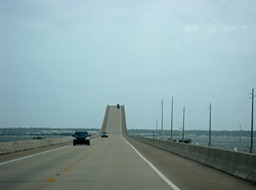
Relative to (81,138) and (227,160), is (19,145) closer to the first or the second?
(81,138)

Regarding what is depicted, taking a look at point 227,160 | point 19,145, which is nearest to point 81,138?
point 19,145

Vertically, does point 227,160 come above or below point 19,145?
above

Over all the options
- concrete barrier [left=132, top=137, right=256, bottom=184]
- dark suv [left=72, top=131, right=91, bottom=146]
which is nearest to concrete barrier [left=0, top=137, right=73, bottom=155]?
dark suv [left=72, top=131, right=91, bottom=146]

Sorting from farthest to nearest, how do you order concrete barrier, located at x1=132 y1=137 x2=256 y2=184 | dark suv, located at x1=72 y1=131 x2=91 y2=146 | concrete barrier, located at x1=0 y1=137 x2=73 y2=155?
dark suv, located at x1=72 y1=131 x2=91 y2=146, concrete barrier, located at x1=0 y1=137 x2=73 y2=155, concrete barrier, located at x1=132 y1=137 x2=256 y2=184

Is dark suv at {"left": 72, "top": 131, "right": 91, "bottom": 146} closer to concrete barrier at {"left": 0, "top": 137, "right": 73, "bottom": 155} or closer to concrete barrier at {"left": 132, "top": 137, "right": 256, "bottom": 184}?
concrete barrier at {"left": 0, "top": 137, "right": 73, "bottom": 155}

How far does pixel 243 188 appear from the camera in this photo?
16234 millimetres

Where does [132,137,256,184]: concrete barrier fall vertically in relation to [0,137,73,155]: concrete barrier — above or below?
above

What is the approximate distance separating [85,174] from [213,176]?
204 inches

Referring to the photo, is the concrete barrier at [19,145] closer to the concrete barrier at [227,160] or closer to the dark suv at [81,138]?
the dark suv at [81,138]

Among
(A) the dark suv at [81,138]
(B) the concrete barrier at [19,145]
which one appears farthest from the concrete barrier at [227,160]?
(A) the dark suv at [81,138]

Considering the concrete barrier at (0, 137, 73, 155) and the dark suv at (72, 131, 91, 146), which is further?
the dark suv at (72, 131, 91, 146)

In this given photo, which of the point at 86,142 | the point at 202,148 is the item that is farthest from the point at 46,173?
the point at 86,142

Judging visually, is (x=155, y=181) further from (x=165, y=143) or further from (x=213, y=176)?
A: (x=165, y=143)

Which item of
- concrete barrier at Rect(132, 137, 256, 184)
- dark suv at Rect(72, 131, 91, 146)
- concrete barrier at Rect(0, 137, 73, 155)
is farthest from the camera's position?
dark suv at Rect(72, 131, 91, 146)
